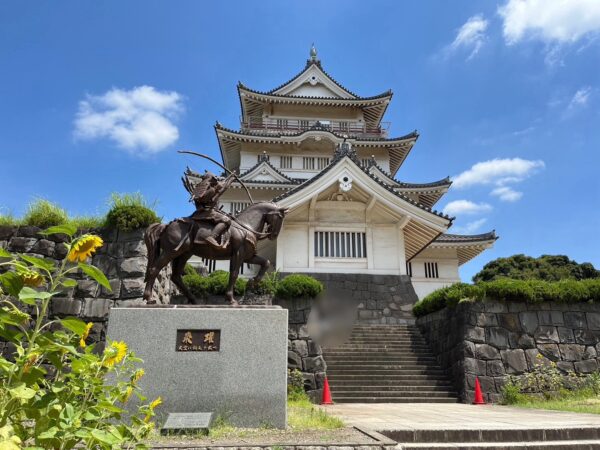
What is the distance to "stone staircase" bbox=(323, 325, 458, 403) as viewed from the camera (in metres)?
9.83

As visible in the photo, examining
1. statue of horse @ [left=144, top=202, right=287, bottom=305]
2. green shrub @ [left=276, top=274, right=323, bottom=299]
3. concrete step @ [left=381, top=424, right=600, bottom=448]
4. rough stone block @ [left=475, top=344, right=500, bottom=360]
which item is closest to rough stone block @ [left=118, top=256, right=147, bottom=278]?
statue of horse @ [left=144, top=202, right=287, bottom=305]

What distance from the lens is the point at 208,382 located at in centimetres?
506

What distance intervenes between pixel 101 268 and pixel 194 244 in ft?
14.2

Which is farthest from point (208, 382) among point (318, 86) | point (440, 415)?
point (318, 86)

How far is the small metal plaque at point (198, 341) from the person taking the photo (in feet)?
17.0

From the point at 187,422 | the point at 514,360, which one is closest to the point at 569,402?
the point at 514,360

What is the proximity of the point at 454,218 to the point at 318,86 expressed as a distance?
15.9m

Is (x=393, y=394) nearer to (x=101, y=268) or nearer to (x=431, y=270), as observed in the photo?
(x=101, y=268)

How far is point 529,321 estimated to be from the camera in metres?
10.4

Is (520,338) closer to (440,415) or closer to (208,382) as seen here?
(440,415)

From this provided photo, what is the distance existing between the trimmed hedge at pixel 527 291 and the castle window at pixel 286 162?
1555cm

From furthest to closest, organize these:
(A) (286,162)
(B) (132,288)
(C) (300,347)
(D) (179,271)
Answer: (A) (286,162) → (C) (300,347) → (B) (132,288) → (D) (179,271)

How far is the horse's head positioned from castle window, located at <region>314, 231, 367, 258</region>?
1034 cm

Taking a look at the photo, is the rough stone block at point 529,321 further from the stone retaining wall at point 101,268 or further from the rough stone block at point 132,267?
the rough stone block at point 132,267
